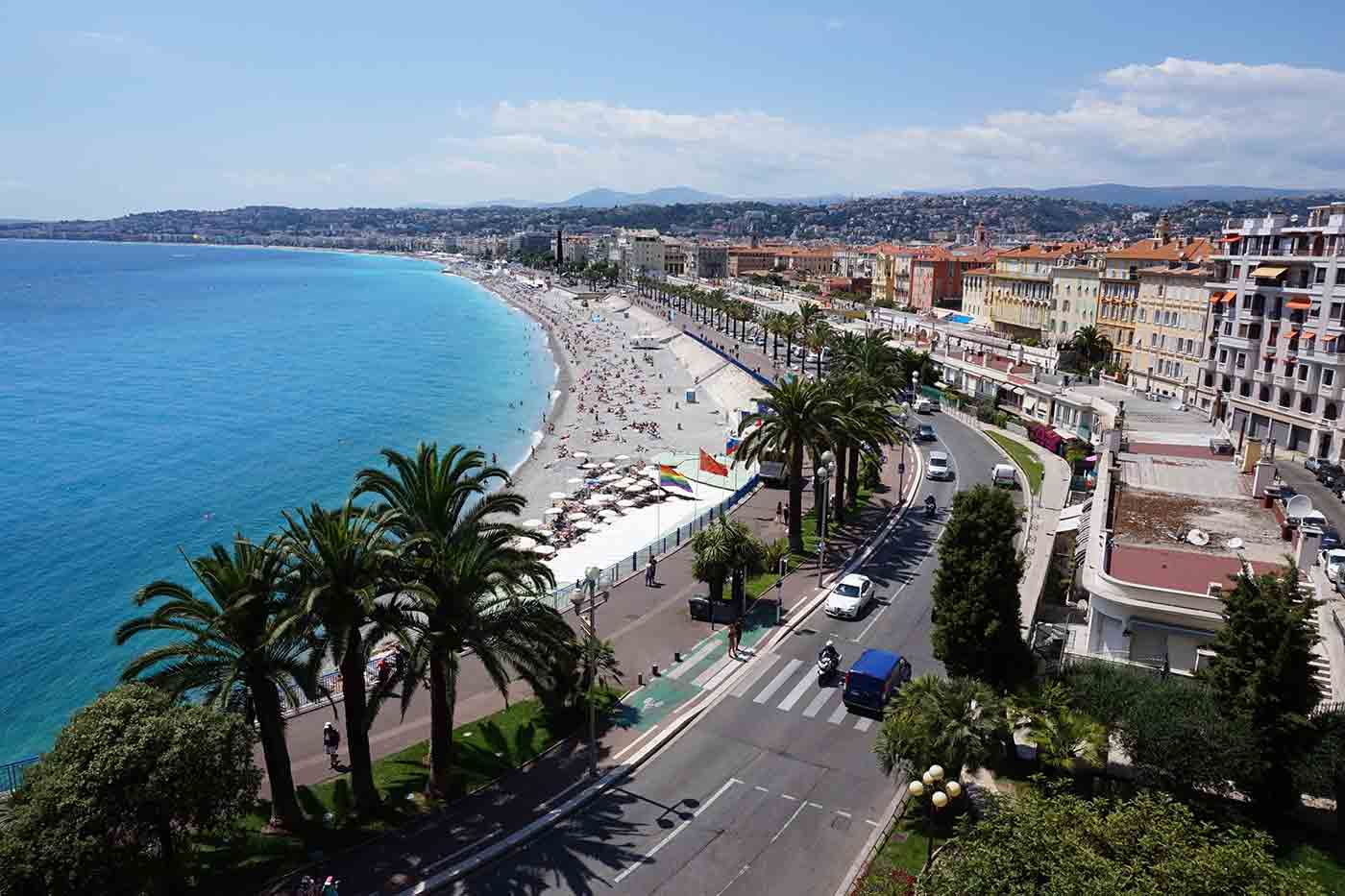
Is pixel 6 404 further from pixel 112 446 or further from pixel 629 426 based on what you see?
pixel 629 426

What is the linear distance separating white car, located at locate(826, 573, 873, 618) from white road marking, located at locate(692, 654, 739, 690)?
461 cm

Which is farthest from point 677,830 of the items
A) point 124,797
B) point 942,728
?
point 124,797

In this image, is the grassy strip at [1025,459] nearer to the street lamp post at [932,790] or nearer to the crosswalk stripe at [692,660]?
the crosswalk stripe at [692,660]

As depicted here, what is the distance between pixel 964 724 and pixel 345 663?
12.5 metres

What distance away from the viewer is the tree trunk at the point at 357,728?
58.5 ft

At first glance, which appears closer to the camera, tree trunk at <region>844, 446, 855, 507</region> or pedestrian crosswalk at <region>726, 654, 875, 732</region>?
pedestrian crosswalk at <region>726, 654, 875, 732</region>

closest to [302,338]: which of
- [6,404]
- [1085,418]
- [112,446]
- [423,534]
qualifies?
[6,404]

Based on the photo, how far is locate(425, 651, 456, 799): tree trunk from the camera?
61.4 feet

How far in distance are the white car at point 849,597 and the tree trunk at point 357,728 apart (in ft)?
51.5

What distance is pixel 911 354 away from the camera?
6869 cm

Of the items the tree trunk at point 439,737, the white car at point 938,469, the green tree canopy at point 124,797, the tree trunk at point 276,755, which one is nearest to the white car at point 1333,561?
the white car at point 938,469

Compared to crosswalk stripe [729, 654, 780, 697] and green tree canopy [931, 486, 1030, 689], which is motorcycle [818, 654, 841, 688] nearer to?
crosswalk stripe [729, 654, 780, 697]

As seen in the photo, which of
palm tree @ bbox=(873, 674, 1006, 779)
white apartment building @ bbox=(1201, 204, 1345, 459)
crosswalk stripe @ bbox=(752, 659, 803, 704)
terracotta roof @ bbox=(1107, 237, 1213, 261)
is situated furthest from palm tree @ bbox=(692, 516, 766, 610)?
terracotta roof @ bbox=(1107, 237, 1213, 261)

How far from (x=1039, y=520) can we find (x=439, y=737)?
95.9ft
